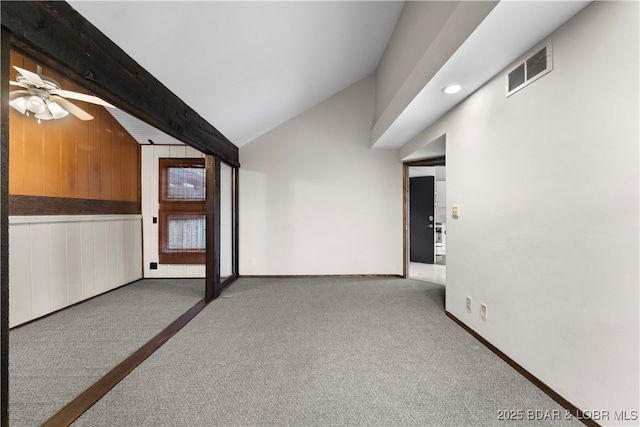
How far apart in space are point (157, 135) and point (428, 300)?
4435mm

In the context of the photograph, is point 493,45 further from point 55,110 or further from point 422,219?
point 422,219

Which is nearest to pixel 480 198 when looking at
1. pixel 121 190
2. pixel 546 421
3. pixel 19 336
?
pixel 546 421

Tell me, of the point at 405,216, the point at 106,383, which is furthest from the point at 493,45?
the point at 106,383

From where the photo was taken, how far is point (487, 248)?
2.22 meters

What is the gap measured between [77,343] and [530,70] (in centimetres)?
398

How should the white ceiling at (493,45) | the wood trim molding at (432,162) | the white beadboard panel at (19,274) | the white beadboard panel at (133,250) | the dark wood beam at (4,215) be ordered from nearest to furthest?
the dark wood beam at (4,215) < the white ceiling at (493,45) < the white beadboard panel at (19,274) < the white beadboard panel at (133,250) < the wood trim molding at (432,162)

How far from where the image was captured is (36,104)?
246 centimetres

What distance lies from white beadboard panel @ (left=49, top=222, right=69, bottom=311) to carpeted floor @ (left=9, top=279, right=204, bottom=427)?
0.15 meters

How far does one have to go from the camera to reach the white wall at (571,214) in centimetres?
123

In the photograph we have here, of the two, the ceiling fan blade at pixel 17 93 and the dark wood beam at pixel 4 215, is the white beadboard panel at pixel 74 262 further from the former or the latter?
the dark wood beam at pixel 4 215

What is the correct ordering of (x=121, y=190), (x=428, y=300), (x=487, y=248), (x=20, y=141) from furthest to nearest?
(x=121, y=190) → (x=428, y=300) → (x=20, y=141) → (x=487, y=248)

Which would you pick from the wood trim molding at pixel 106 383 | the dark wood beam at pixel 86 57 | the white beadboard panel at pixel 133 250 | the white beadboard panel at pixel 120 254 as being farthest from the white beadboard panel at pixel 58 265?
the dark wood beam at pixel 86 57

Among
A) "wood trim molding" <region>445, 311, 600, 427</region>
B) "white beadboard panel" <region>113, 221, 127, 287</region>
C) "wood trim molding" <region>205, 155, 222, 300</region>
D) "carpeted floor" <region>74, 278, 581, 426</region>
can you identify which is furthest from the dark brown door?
"white beadboard panel" <region>113, 221, 127, 287</region>

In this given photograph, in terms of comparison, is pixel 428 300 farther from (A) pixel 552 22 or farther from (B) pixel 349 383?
(A) pixel 552 22
